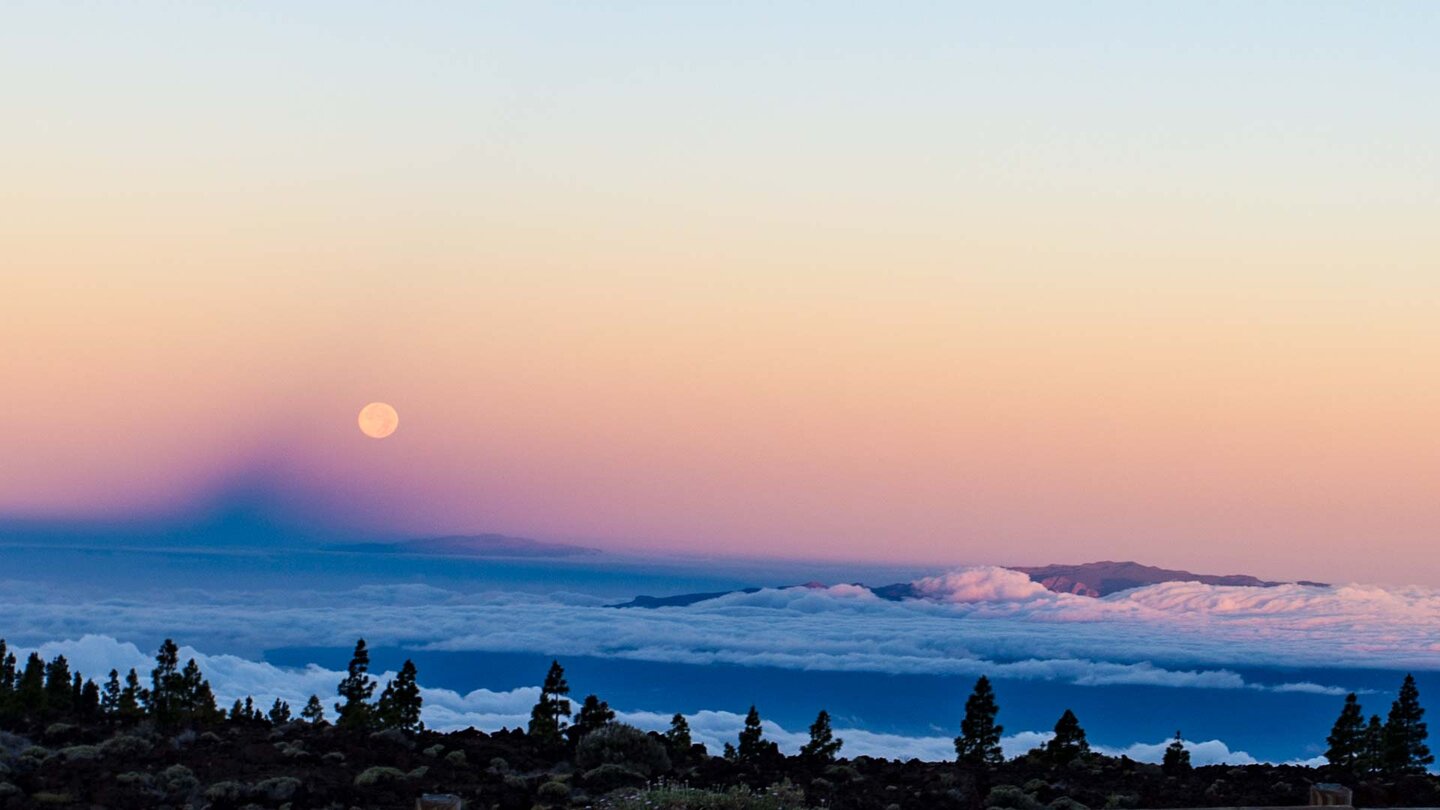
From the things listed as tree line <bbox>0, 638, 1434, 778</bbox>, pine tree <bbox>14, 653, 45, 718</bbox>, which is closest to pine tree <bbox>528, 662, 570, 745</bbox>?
tree line <bbox>0, 638, 1434, 778</bbox>

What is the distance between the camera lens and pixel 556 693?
31641 millimetres

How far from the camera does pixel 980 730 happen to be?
32656 mm

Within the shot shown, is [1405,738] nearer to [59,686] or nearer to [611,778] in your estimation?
[611,778]

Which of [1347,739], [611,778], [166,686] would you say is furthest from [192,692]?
[1347,739]

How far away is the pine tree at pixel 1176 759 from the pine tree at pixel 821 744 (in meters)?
6.48

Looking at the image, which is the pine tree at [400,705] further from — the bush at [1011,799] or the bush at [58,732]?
the bush at [1011,799]

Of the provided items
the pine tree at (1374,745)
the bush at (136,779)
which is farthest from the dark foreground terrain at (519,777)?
the pine tree at (1374,745)

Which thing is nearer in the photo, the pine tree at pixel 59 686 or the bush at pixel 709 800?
the bush at pixel 709 800

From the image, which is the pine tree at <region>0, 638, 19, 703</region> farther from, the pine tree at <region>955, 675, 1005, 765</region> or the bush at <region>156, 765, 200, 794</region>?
the pine tree at <region>955, 675, 1005, 765</region>

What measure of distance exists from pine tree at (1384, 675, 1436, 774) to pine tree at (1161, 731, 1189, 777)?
17.1 feet

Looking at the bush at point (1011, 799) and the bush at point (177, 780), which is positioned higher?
the bush at point (1011, 799)

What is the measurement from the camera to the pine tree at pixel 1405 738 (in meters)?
31.1

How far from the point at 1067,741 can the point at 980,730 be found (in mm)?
3263

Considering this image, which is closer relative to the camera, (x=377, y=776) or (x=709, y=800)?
(x=709, y=800)
